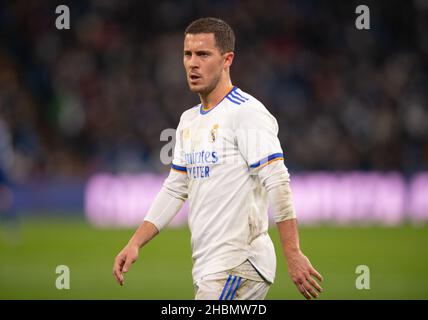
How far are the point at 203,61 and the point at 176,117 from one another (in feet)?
44.4

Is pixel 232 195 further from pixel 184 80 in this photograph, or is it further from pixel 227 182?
pixel 184 80

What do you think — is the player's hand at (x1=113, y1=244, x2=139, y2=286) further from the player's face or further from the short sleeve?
the player's face

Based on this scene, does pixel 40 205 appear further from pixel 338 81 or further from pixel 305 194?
pixel 338 81

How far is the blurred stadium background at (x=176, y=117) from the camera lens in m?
13.9

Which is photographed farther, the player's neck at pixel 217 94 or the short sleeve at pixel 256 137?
the player's neck at pixel 217 94

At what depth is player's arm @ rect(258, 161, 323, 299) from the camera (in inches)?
159

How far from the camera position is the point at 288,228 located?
416 cm

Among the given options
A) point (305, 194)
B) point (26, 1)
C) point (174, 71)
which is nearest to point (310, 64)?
point (174, 71)

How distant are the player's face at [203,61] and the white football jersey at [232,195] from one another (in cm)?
17

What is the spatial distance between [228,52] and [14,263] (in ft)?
24.6

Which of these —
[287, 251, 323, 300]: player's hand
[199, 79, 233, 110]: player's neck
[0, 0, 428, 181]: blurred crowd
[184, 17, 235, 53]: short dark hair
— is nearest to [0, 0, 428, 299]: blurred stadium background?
[0, 0, 428, 181]: blurred crowd

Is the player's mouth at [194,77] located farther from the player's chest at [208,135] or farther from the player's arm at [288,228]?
the player's arm at [288,228]

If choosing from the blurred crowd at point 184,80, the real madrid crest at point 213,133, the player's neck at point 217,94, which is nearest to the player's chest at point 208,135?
the real madrid crest at point 213,133
